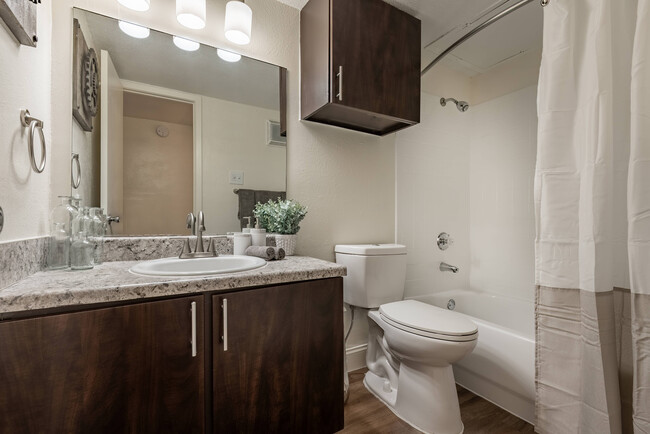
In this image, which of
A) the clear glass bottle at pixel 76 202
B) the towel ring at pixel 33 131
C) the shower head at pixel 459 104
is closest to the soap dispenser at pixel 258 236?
the clear glass bottle at pixel 76 202

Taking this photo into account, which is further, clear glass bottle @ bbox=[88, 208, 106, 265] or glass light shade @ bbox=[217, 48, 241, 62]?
glass light shade @ bbox=[217, 48, 241, 62]

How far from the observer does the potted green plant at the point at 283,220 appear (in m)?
1.50

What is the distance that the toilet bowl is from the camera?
4.21ft

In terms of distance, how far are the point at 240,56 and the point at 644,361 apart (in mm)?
2017

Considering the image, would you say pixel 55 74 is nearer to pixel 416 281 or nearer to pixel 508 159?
pixel 416 281

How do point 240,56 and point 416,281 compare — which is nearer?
point 240,56

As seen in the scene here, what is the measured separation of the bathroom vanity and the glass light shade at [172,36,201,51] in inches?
42.0

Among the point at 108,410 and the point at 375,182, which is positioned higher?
the point at 375,182

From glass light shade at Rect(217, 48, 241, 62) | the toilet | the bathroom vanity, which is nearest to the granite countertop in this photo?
the bathroom vanity

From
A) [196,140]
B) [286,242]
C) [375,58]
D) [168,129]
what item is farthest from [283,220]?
[375,58]

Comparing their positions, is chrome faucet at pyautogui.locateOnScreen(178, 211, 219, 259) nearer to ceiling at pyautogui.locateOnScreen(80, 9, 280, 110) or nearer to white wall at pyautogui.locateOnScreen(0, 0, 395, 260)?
white wall at pyautogui.locateOnScreen(0, 0, 395, 260)

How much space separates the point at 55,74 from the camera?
118 cm

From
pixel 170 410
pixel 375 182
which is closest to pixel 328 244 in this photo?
pixel 375 182

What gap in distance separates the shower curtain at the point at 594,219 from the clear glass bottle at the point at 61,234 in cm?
174
